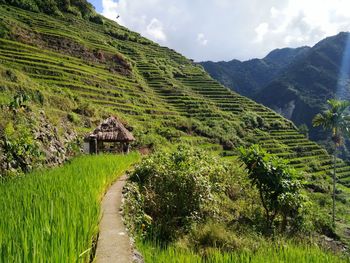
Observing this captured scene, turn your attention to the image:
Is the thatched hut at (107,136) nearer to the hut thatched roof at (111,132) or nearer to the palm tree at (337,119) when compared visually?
the hut thatched roof at (111,132)

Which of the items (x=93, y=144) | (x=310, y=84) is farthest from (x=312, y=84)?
(x=93, y=144)

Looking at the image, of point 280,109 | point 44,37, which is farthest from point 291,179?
point 280,109

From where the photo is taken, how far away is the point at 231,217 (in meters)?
12.1

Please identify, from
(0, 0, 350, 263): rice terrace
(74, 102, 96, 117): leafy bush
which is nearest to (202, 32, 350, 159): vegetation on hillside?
(0, 0, 350, 263): rice terrace

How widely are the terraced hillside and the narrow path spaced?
15.7m

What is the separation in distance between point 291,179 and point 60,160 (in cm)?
769

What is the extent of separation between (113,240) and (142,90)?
43071mm

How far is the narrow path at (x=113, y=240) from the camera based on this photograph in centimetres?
444

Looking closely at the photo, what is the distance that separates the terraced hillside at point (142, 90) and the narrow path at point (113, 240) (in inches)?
619

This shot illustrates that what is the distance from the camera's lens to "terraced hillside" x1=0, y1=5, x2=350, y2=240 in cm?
3441

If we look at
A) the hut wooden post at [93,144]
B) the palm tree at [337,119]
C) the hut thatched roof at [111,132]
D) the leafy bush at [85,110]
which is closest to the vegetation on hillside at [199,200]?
the hut wooden post at [93,144]

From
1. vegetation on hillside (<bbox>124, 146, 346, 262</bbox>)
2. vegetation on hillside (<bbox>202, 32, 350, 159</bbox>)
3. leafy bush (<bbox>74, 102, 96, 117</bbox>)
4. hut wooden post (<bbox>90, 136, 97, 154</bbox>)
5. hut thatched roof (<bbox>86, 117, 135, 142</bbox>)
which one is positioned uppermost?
vegetation on hillside (<bbox>202, 32, 350, 159</bbox>)

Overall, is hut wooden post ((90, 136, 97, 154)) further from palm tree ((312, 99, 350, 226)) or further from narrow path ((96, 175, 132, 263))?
palm tree ((312, 99, 350, 226))

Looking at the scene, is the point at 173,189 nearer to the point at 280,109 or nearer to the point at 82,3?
the point at 82,3
